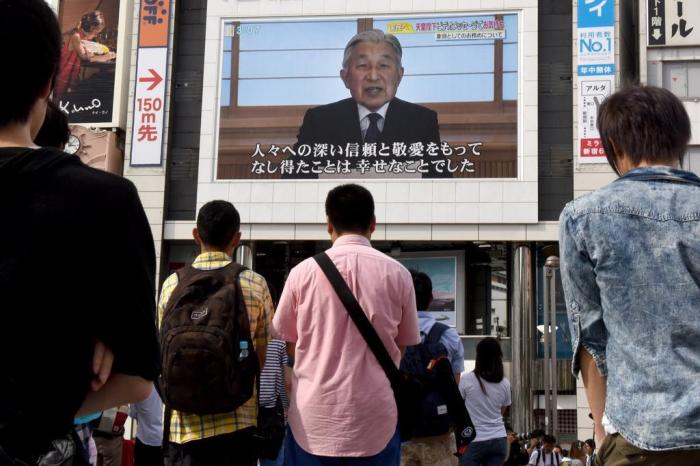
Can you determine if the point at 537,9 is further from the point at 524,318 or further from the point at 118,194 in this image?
the point at 118,194

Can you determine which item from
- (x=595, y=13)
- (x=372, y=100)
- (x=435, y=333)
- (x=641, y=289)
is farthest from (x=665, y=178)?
(x=595, y=13)

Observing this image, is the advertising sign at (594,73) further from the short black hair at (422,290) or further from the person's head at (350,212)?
the person's head at (350,212)

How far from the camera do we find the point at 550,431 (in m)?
22.3

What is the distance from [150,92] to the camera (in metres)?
27.8

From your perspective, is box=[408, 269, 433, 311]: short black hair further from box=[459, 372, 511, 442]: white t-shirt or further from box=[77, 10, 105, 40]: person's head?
box=[77, 10, 105, 40]: person's head

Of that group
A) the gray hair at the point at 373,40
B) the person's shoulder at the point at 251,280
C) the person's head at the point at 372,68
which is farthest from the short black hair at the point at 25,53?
the gray hair at the point at 373,40

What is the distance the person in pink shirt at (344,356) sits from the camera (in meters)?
3.34

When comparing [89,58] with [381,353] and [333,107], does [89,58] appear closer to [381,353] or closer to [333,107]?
[333,107]

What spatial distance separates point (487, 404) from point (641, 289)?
5108 millimetres

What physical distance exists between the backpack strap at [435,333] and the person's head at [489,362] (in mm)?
2219

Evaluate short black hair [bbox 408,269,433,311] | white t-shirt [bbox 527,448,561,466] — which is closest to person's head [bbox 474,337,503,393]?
short black hair [bbox 408,269,433,311]

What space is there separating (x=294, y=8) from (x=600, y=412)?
1059 inches

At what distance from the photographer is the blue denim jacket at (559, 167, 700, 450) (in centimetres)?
202

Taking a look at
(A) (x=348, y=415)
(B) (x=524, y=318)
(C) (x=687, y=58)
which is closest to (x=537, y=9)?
(C) (x=687, y=58)
